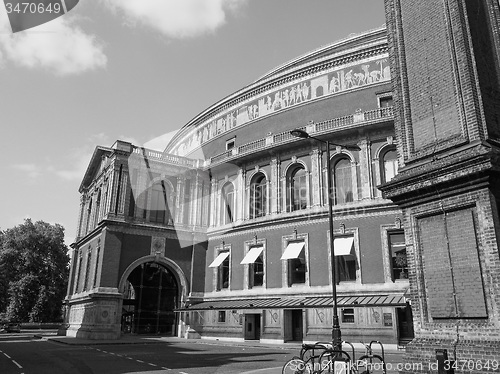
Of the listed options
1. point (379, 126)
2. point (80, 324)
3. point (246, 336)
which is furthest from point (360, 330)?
point (80, 324)

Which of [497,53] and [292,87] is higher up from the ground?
[292,87]

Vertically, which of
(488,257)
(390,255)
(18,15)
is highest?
(18,15)

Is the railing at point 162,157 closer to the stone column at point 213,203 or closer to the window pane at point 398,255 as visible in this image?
the stone column at point 213,203

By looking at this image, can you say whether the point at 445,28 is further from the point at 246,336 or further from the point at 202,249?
the point at 202,249

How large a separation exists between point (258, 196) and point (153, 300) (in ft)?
45.8

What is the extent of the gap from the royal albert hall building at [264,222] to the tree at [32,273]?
16.8m

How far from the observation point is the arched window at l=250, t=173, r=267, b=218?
32531 millimetres

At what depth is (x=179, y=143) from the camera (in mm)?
46000

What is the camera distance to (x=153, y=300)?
124 feet

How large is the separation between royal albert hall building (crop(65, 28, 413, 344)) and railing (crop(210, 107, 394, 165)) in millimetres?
111

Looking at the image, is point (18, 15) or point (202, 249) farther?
point (202, 249)

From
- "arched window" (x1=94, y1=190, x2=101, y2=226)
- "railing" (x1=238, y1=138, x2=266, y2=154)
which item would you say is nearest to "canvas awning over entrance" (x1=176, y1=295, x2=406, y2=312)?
"railing" (x1=238, y1=138, x2=266, y2=154)

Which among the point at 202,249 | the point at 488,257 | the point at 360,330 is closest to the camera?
the point at 488,257

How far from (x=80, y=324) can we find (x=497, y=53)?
3391 cm
